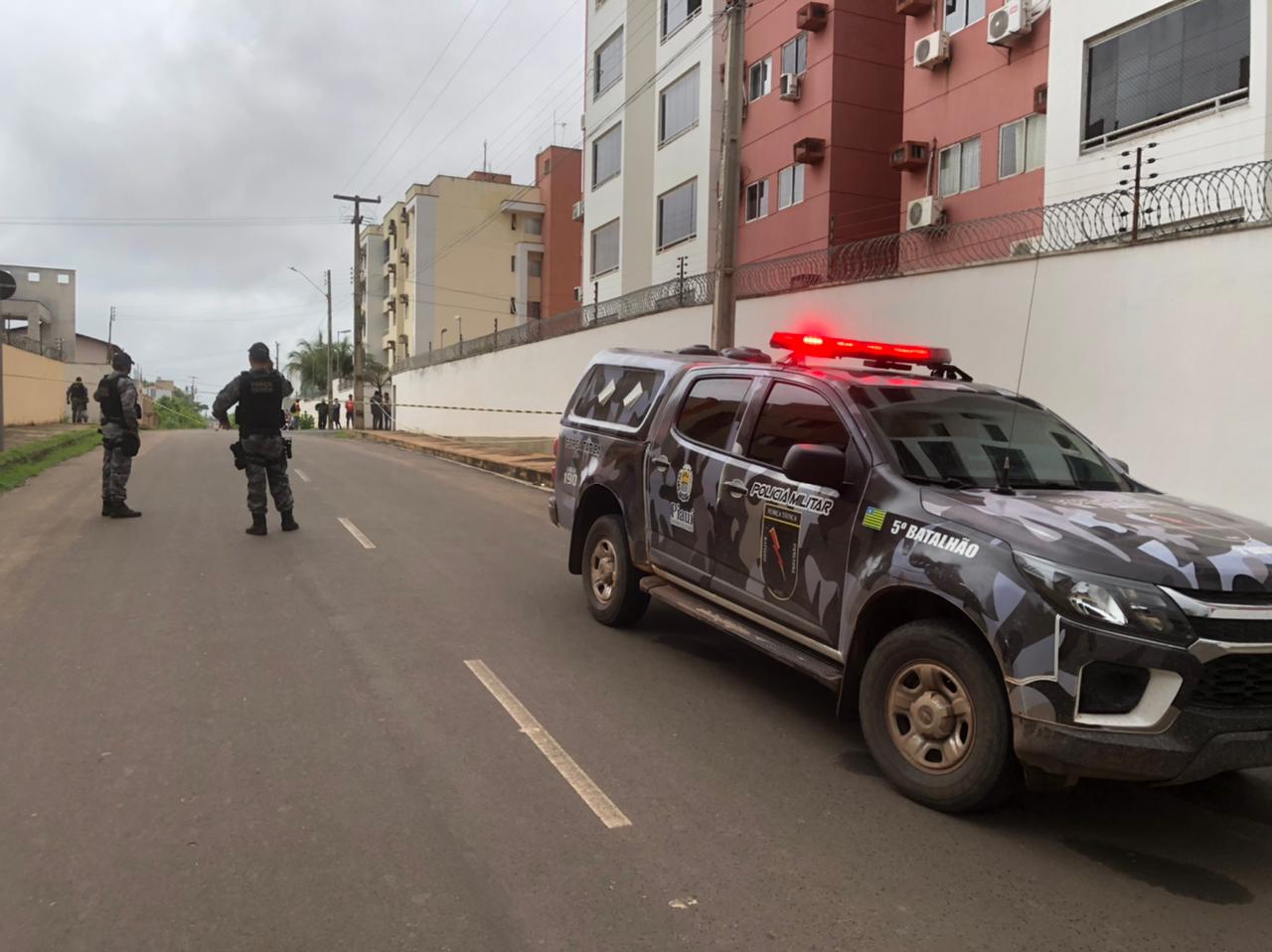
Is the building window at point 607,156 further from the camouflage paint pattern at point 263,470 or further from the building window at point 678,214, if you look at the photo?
the camouflage paint pattern at point 263,470

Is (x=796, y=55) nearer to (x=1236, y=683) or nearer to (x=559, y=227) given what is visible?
(x=1236, y=683)

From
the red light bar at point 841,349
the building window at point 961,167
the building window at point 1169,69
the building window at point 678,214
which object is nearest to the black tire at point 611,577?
the red light bar at point 841,349

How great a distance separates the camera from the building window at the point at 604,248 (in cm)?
2875

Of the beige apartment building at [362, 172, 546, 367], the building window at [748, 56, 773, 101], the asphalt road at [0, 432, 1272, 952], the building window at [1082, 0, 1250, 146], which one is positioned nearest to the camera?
the asphalt road at [0, 432, 1272, 952]

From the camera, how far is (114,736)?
4461 mm

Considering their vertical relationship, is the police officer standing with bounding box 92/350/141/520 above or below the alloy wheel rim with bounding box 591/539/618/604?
above

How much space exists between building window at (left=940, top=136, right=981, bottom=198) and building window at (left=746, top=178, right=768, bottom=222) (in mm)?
5486

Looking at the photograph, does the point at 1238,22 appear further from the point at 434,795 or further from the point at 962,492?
the point at 434,795

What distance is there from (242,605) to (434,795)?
369cm

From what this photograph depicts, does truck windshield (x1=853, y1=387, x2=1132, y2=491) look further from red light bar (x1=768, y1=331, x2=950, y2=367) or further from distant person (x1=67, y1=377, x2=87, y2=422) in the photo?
distant person (x1=67, y1=377, x2=87, y2=422)

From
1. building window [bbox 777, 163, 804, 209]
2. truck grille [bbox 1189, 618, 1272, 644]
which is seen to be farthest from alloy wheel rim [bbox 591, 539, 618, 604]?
building window [bbox 777, 163, 804, 209]

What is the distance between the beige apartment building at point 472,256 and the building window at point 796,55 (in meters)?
29.0

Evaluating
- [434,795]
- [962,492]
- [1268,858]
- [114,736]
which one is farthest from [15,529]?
[1268,858]

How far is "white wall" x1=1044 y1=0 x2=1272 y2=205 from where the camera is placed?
473 inches
